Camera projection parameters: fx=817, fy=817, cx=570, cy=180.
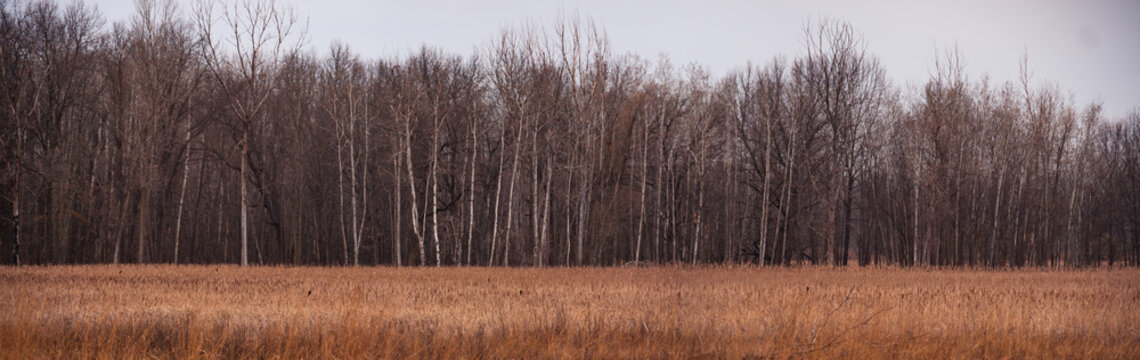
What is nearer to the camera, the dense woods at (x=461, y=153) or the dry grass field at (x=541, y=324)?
the dry grass field at (x=541, y=324)

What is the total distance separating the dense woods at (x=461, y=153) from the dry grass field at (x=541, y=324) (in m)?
14.0

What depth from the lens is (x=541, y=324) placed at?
31.9 feet

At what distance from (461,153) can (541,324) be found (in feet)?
87.8

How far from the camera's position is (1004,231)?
40062 millimetres

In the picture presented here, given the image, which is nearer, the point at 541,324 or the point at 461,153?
the point at 541,324

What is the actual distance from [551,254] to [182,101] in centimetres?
1554

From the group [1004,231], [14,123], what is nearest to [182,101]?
[14,123]

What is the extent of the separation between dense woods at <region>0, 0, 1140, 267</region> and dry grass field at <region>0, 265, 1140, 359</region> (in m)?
14.0

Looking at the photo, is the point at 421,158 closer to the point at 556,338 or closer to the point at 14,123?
the point at 14,123

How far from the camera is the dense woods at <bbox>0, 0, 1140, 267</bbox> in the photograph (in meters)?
28.5

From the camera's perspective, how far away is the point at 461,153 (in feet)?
118

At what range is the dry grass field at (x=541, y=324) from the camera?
837cm

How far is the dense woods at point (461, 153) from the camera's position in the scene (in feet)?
93.6

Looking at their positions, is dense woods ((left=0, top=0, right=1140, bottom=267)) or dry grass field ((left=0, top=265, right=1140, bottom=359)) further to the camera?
dense woods ((left=0, top=0, right=1140, bottom=267))
